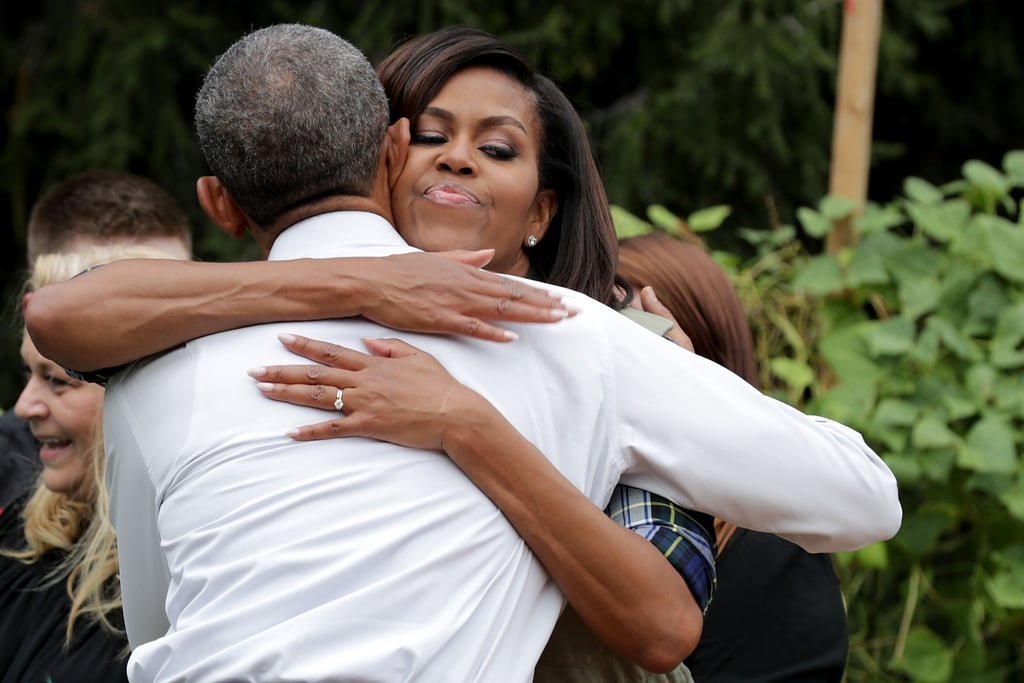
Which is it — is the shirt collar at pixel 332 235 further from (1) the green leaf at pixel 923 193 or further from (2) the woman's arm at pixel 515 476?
(1) the green leaf at pixel 923 193

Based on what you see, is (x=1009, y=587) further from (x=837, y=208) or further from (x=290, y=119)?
(x=290, y=119)

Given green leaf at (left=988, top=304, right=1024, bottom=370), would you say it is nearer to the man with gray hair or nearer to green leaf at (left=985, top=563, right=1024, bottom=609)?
green leaf at (left=985, top=563, right=1024, bottom=609)

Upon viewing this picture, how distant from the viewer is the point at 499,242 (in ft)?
7.27

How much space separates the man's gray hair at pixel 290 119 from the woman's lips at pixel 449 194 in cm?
33

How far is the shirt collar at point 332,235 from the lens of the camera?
177 centimetres

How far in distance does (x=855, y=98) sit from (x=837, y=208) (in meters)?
0.41

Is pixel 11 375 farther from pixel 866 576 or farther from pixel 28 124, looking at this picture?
pixel 866 576

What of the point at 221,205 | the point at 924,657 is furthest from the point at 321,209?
the point at 924,657

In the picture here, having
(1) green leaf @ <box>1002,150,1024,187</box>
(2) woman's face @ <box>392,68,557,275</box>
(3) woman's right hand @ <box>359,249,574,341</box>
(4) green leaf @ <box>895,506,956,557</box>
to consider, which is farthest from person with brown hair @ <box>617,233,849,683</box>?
(1) green leaf @ <box>1002,150,1024,187</box>

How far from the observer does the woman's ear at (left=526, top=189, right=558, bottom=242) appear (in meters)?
2.33

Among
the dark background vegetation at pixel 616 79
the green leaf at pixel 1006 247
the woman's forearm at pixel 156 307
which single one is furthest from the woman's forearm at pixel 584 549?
the dark background vegetation at pixel 616 79

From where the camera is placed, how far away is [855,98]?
4078 mm

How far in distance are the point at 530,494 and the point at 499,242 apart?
65cm

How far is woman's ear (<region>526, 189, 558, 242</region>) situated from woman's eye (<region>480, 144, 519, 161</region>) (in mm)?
150
